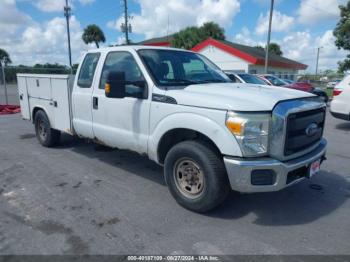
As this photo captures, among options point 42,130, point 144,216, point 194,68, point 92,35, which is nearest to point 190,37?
point 92,35

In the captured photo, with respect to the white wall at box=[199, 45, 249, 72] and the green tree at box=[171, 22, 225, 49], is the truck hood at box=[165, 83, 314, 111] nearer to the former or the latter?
the white wall at box=[199, 45, 249, 72]

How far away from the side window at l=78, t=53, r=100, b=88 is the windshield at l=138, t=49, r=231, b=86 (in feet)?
3.44

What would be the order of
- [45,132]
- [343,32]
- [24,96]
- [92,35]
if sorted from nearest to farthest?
[45,132] → [24,96] → [343,32] → [92,35]

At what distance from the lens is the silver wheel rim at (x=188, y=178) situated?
351 centimetres

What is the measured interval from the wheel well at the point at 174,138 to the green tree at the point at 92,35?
165ft

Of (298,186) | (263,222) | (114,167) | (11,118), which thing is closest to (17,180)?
(114,167)

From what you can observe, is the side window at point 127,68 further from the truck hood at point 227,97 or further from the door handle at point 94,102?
the truck hood at point 227,97

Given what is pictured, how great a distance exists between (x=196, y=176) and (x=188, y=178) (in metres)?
0.13

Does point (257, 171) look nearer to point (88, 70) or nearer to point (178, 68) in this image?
point (178, 68)

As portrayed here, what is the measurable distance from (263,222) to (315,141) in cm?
125

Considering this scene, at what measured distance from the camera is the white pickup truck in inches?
120

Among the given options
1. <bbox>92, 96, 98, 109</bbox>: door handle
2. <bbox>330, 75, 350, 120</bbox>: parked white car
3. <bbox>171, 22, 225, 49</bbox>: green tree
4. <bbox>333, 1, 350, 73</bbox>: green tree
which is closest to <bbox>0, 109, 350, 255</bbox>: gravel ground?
<bbox>92, 96, 98, 109</bbox>: door handle

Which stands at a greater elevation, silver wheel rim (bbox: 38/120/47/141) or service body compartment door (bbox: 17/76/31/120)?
service body compartment door (bbox: 17/76/31/120)

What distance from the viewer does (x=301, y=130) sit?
3367mm
